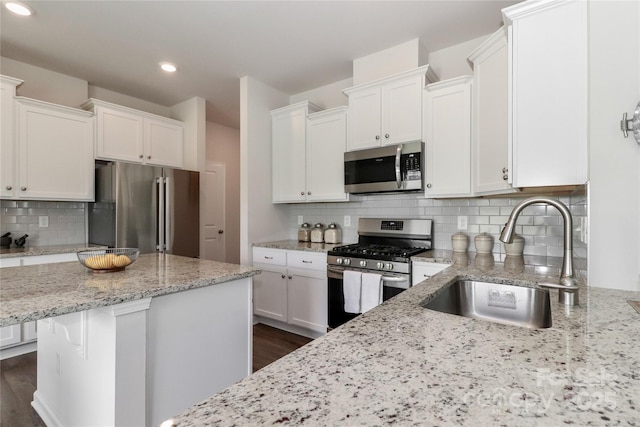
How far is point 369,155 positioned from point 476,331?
2.22 m

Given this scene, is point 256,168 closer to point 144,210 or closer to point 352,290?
point 144,210

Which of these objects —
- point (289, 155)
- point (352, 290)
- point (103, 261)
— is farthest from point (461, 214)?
point (103, 261)

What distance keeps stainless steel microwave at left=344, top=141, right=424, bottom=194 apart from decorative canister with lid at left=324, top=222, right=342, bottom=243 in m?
0.53

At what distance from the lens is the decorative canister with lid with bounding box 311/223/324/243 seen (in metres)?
3.44

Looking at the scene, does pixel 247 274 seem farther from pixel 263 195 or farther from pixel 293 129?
A: pixel 293 129

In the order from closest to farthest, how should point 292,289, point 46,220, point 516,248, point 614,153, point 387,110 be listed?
point 614,153 < point 516,248 < point 387,110 < point 292,289 < point 46,220

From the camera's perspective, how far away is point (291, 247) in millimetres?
3082

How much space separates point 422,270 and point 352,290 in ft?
1.94

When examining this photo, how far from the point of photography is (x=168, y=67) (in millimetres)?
3150

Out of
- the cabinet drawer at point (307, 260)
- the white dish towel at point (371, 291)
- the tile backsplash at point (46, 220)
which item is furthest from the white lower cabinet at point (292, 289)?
the tile backsplash at point (46, 220)

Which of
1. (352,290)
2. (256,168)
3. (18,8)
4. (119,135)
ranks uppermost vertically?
(18,8)

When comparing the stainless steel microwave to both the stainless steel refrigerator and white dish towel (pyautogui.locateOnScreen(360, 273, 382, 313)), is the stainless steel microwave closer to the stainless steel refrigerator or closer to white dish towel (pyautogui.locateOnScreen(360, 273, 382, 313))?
white dish towel (pyautogui.locateOnScreen(360, 273, 382, 313))

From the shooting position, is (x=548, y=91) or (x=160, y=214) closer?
(x=548, y=91)

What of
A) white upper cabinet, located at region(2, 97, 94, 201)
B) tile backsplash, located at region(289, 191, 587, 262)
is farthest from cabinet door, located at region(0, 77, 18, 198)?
tile backsplash, located at region(289, 191, 587, 262)
